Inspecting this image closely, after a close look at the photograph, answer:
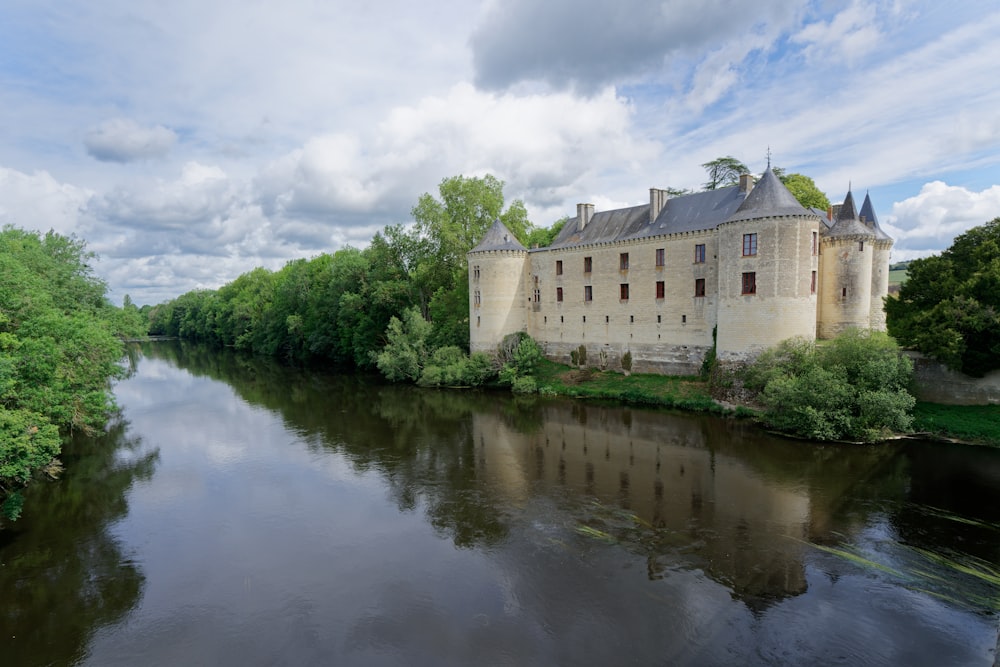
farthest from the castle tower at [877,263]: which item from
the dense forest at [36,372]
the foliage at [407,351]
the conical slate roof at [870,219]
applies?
the dense forest at [36,372]

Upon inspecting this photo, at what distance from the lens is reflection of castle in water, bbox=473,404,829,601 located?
1106 centimetres

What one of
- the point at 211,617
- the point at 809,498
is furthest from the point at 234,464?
the point at 809,498

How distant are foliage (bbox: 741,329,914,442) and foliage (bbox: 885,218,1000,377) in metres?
1.12

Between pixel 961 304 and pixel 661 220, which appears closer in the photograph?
pixel 961 304

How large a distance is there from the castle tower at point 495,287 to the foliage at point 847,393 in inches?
610

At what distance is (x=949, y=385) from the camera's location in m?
18.8

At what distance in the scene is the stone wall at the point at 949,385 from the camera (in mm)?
18094

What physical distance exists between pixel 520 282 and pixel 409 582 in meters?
23.2

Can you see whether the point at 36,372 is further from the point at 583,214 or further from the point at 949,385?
the point at 949,385

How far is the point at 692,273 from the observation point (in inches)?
1021

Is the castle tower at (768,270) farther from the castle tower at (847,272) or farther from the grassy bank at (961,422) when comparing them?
the grassy bank at (961,422)

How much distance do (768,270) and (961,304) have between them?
607 centimetres

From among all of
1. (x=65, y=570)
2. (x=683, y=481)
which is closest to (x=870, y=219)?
(x=683, y=481)

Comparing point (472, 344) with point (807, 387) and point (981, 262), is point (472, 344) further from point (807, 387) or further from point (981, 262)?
point (981, 262)
